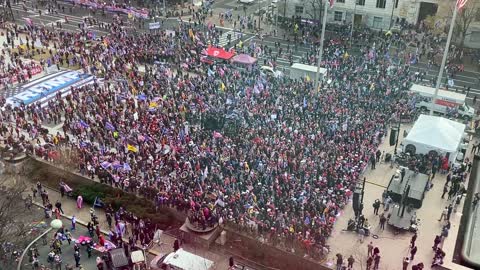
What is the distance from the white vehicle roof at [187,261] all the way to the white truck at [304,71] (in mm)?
22798

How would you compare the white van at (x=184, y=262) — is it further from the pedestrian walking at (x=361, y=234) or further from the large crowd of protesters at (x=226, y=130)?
the pedestrian walking at (x=361, y=234)

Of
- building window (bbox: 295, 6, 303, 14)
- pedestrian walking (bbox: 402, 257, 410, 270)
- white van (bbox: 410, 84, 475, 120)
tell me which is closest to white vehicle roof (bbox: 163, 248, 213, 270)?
pedestrian walking (bbox: 402, 257, 410, 270)

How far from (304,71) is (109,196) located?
20.7 meters

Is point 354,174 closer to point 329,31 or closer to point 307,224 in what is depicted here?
point 307,224

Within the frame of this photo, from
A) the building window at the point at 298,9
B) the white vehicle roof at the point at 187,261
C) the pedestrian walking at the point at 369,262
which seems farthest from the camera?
the building window at the point at 298,9

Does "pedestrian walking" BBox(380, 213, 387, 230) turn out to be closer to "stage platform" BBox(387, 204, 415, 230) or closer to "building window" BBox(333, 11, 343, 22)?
"stage platform" BBox(387, 204, 415, 230)

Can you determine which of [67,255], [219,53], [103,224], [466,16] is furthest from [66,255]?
[466,16]

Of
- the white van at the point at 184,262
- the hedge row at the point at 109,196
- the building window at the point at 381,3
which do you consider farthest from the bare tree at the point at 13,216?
the building window at the point at 381,3

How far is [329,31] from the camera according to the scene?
5700cm

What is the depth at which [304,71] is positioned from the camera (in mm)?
42438

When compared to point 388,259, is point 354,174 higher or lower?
higher

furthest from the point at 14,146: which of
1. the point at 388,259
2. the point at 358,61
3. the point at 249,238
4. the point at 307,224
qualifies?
the point at 358,61

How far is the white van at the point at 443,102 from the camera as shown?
3784 centimetres

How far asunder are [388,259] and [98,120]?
842 inches
